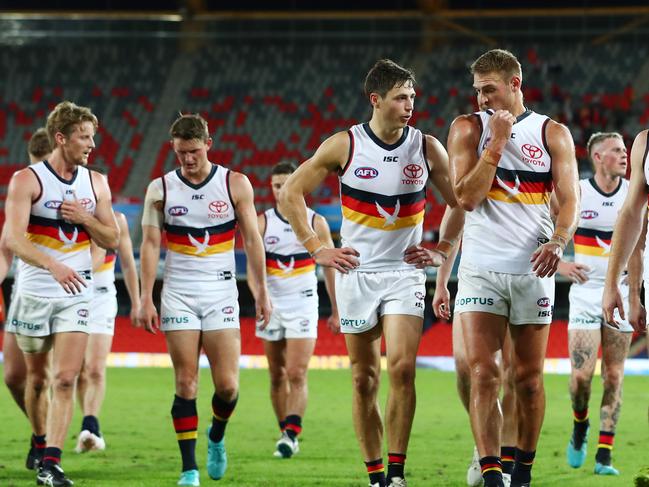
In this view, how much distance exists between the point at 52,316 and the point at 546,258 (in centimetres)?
358

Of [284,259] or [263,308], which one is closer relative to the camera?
[263,308]

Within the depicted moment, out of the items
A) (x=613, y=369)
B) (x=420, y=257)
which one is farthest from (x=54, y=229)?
(x=613, y=369)

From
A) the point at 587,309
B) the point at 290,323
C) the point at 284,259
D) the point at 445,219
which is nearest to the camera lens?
the point at 445,219

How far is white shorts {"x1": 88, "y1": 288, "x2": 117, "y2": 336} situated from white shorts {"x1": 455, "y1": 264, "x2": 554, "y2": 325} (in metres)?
4.77

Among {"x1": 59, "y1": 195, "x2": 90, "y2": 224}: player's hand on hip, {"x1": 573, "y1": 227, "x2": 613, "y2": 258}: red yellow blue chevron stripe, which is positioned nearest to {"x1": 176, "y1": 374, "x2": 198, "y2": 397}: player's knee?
{"x1": 59, "y1": 195, "x2": 90, "y2": 224}: player's hand on hip

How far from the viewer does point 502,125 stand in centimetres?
614

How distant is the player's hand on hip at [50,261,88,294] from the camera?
24.6ft

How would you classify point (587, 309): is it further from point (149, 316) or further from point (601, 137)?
point (149, 316)

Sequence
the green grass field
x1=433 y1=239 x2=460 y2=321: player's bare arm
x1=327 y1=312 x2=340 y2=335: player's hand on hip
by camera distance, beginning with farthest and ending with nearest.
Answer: x1=327 y1=312 x2=340 y2=335: player's hand on hip < the green grass field < x1=433 y1=239 x2=460 y2=321: player's bare arm

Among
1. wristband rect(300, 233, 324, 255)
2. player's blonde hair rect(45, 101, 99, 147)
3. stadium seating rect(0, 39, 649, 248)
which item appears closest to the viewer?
wristband rect(300, 233, 324, 255)

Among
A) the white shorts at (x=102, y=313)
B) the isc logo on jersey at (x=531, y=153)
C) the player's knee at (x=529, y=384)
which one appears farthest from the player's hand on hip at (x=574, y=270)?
the white shorts at (x=102, y=313)

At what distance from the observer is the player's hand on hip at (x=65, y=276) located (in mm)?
7512

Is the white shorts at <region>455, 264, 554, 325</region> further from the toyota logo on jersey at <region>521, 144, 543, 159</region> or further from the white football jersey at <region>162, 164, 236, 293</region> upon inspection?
the white football jersey at <region>162, 164, 236, 293</region>

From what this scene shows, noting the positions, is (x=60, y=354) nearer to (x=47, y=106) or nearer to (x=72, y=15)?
(x=47, y=106)
